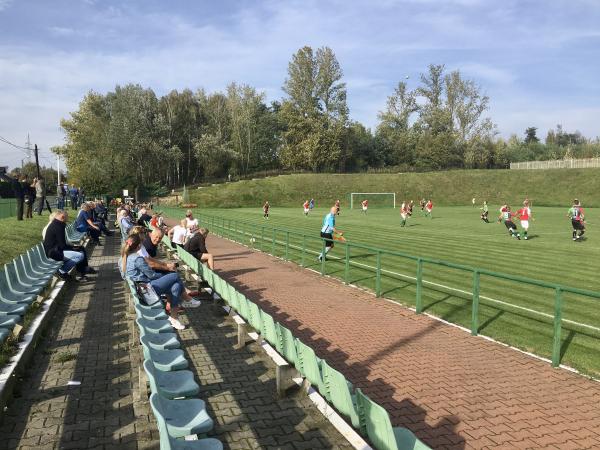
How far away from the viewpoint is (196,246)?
1266cm

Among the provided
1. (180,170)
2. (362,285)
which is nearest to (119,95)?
(180,170)

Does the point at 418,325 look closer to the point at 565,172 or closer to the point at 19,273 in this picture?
the point at 19,273

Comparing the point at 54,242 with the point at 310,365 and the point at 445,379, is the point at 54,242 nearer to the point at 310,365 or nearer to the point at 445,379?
the point at 310,365

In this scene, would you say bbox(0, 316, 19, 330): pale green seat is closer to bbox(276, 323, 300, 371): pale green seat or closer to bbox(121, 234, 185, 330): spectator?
bbox(121, 234, 185, 330): spectator

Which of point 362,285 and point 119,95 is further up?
point 119,95

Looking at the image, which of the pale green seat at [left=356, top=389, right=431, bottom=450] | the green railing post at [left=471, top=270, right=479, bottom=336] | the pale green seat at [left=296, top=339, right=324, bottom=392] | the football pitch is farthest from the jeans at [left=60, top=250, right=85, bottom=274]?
the pale green seat at [left=356, top=389, right=431, bottom=450]

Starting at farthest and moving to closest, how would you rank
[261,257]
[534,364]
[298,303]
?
[261,257] < [298,303] < [534,364]

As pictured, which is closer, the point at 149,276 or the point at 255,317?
the point at 255,317

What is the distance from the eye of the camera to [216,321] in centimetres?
885

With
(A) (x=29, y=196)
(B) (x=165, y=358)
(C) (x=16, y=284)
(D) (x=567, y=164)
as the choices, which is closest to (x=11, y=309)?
(C) (x=16, y=284)

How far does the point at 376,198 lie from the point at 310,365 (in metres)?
64.6

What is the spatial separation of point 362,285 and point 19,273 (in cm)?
763

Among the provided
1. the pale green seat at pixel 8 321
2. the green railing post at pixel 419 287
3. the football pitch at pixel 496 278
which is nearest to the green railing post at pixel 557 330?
the football pitch at pixel 496 278

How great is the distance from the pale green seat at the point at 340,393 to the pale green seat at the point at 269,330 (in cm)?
139
